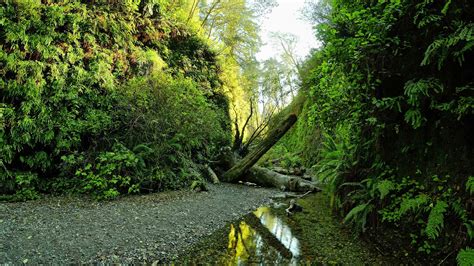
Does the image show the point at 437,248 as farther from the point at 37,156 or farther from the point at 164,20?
the point at 164,20

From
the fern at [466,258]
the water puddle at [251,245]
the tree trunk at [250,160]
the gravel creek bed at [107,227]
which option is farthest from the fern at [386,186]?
the tree trunk at [250,160]

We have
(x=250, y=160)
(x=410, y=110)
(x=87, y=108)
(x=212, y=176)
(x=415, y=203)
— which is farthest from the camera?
(x=250, y=160)

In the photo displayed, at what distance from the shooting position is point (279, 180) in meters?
9.81

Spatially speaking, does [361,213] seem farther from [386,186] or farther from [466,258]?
[466,258]

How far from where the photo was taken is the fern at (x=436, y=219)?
2.96 metres

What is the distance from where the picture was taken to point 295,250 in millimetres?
4176

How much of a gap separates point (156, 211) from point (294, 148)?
12.1 m

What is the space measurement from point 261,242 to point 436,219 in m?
2.47

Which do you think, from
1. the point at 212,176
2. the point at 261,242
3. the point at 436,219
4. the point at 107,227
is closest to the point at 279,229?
the point at 261,242

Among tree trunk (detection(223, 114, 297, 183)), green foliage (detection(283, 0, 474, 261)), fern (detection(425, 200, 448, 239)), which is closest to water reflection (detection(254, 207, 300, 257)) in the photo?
green foliage (detection(283, 0, 474, 261))

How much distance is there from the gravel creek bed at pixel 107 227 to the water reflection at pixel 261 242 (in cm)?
46

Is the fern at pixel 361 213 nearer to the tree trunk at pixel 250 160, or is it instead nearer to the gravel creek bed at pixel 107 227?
the gravel creek bed at pixel 107 227

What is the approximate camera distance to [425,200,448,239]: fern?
2.96 m

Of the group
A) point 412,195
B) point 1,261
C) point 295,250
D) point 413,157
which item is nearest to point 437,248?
point 412,195
